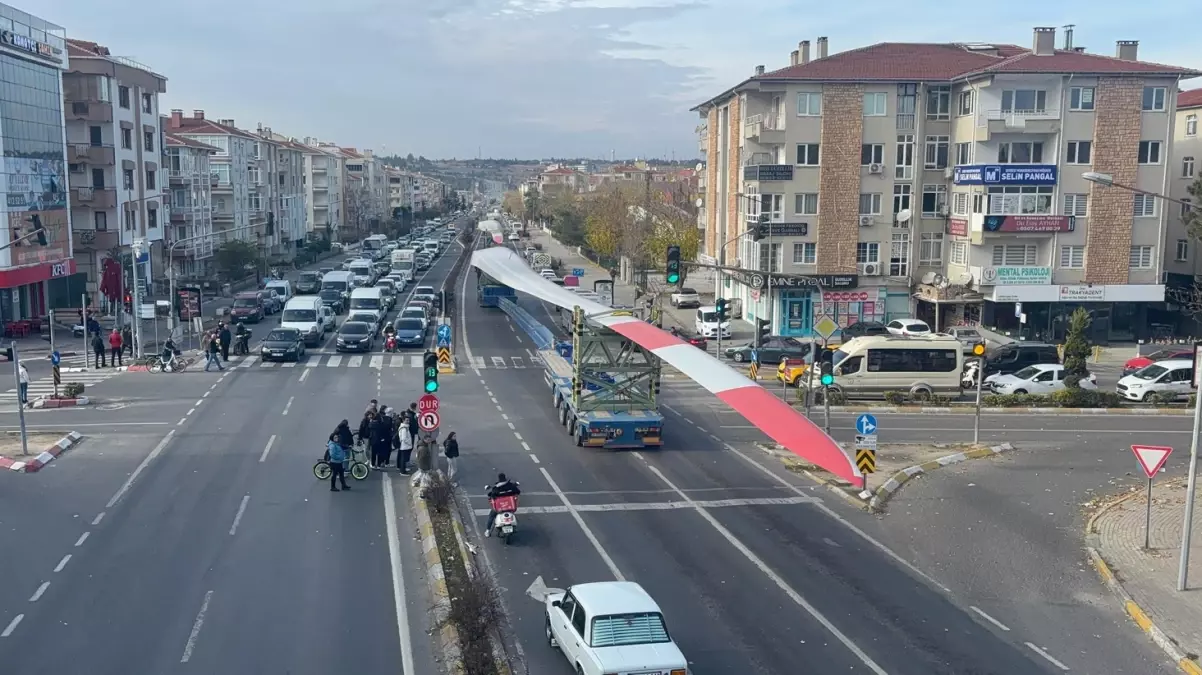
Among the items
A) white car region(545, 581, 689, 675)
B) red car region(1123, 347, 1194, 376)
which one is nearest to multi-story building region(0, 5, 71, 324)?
white car region(545, 581, 689, 675)

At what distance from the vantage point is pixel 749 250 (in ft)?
179

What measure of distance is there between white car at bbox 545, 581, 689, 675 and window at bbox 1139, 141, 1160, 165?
43.3 meters

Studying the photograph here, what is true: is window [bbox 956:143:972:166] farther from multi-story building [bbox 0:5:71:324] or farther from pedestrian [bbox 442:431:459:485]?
multi-story building [bbox 0:5:71:324]

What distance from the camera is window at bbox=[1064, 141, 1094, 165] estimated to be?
47.9m

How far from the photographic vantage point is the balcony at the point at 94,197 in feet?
192

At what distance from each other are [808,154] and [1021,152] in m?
9.58

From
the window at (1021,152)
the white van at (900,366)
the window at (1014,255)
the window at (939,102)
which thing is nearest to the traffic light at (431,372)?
the white van at (900,366)

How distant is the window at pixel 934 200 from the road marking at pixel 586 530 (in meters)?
33.3

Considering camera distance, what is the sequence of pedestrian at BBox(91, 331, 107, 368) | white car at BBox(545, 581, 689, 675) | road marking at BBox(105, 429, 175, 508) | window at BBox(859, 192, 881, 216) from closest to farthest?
white car at BBox(545, 581, 689, 675) → road marking at BBox(105, 429, 175, 508) → pedestrian at BBox(91, 331, 107, 368) → window at BBox(859, 192, 881, 216)

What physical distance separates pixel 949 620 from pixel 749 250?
40.1 m

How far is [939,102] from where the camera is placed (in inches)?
1986

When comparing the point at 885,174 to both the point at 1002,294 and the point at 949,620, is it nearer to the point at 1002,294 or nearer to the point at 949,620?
the point at 1002,294

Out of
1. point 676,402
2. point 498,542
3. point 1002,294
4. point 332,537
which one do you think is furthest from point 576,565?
point 1002,294

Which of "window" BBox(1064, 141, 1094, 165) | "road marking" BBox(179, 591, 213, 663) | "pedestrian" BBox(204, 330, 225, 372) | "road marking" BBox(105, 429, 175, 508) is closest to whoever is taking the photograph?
"road marking" BBox(179, 591, 213, 663)
